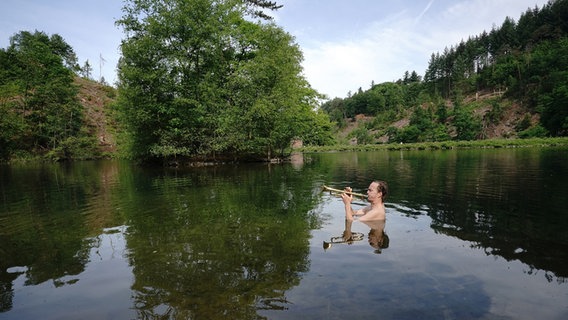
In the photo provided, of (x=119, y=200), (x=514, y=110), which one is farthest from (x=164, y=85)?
(x=514, y=110)

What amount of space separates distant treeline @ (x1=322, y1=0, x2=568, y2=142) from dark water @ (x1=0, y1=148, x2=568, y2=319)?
3383 inches

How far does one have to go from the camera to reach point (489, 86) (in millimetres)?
133625

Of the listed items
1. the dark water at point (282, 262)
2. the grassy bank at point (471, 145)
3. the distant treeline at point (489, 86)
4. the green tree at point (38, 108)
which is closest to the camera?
the dark water at point (282, 262)

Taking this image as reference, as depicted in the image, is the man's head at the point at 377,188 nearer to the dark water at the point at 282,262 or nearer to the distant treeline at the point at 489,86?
the dark water at the point at 282,262

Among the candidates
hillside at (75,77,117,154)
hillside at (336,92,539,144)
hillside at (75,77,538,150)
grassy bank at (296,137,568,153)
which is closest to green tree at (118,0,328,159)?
hillside at (75,77,538,150)

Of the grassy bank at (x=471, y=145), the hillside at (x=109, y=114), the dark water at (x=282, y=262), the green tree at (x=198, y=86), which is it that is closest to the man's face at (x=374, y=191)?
the dark water at (x=282, y=262)

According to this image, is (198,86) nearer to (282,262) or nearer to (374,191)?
(374,191)

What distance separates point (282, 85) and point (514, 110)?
100m

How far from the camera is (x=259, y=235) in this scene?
27.1ft

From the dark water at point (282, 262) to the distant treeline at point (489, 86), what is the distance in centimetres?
8593

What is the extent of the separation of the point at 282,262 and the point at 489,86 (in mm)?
155382

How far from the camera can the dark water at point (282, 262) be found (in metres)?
4.60

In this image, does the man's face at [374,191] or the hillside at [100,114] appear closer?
the man's face at [374,191]

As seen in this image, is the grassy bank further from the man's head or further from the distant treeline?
the man's head
